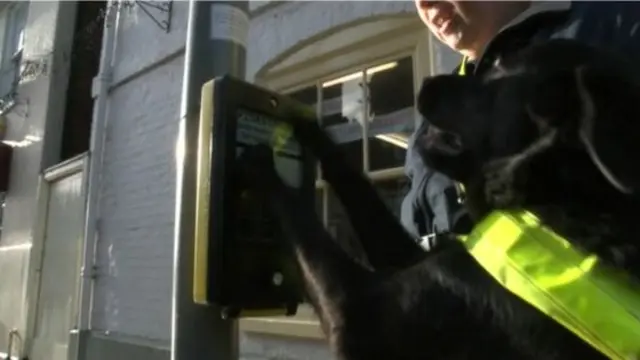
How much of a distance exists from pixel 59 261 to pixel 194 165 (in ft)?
18.8

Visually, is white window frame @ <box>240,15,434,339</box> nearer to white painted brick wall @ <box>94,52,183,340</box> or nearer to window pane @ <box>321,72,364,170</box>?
window pane @ <box>321,72,364,170</box>

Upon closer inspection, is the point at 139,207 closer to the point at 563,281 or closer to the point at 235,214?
the point at 235,214

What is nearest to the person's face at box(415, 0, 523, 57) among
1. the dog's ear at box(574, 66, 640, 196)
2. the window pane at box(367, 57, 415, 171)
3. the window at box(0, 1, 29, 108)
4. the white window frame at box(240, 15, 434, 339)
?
the dog's ear at box(574, 66, 640, 196)

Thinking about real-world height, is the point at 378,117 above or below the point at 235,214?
above

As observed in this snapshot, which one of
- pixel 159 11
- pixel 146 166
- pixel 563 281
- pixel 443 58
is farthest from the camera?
pixel 159 11

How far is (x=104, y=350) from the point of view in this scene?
5.37 m

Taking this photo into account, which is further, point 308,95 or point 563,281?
point 308,95

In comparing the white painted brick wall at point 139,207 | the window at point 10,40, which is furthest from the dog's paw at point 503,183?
the window at point 10,40

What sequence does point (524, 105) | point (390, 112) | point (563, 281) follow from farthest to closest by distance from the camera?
point (390, 112), point (524, 105), point (563, 281)

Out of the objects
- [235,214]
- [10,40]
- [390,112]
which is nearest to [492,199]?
[235,214]

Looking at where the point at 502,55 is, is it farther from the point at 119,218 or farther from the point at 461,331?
the point at 119,218

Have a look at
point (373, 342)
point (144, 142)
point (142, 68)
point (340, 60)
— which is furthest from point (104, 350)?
point (373, 342)

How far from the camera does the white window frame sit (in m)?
3.42

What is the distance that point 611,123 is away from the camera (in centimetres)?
126
